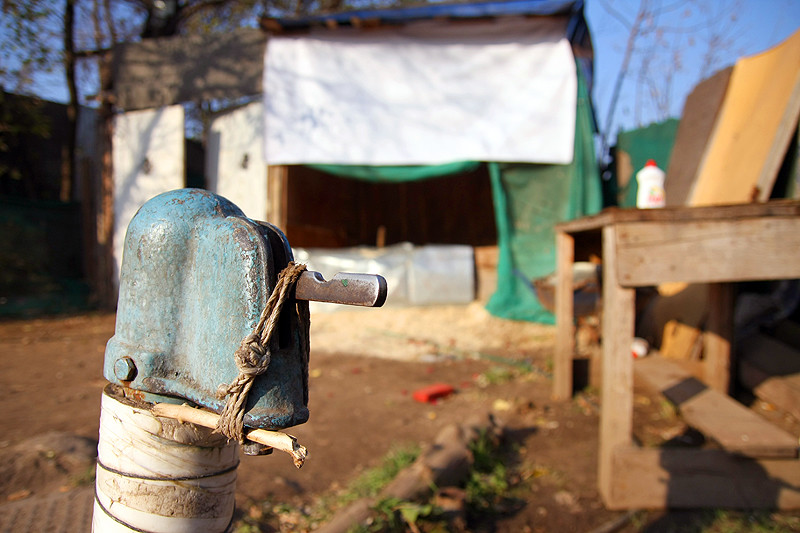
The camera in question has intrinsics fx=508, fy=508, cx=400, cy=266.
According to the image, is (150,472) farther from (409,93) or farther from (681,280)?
(409,93)

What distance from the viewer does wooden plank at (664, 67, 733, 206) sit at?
524cm

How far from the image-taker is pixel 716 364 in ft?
11.2

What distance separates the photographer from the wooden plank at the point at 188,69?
22.8 ft

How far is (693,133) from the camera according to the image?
558cm

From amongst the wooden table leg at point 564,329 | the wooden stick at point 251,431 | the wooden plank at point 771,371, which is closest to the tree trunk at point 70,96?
the wooden table leg at point 564,329

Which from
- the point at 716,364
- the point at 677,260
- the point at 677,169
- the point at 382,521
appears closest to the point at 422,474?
the point at 382,521

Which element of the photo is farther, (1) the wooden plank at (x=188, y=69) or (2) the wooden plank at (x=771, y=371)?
(1) the wooden plank at (x=188, y=69)

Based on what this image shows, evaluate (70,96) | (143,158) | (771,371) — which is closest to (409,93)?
(143,158)

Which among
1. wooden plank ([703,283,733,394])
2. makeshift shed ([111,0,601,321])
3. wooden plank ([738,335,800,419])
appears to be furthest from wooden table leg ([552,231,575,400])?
makeshift shed ([111,0,601,321])

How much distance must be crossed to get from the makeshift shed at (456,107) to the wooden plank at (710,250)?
12.9 ft

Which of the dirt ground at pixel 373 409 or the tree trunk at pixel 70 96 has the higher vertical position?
the tree trunk at pixel 70 96

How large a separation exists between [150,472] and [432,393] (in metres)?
3.09

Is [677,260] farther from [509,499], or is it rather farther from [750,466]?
[509,499]

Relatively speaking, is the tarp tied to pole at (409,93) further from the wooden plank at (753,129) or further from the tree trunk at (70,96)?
the tree trunk at (70,96)
